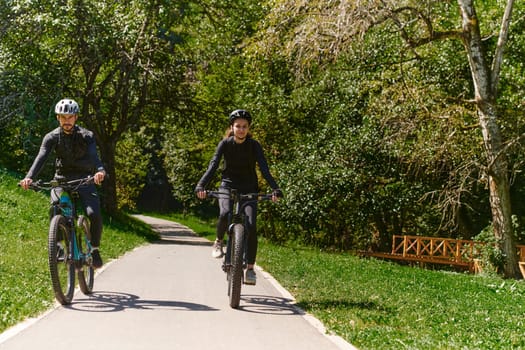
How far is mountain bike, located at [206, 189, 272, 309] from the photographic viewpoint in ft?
24.6

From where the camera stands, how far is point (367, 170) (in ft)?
82.7

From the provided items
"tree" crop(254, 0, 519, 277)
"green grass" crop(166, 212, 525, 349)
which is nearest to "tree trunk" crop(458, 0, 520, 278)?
"tree" crop(254, 0, 519, 277)

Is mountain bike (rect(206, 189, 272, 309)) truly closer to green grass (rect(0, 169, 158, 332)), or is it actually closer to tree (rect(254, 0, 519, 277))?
green grass (rect(0, 169, 158, 332))

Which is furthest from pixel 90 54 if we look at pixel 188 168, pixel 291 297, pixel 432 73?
pixel 188 168

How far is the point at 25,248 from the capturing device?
1216cm

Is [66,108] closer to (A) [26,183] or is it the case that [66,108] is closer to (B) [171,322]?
(A) [26,183]

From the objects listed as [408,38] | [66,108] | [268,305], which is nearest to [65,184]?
[66,108]

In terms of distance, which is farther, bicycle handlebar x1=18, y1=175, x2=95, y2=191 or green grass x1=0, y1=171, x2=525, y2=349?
bicycle handlebar x1=18, y1=175, x2=95, y2=191

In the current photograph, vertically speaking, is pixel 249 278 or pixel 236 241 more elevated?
pixel 236 241

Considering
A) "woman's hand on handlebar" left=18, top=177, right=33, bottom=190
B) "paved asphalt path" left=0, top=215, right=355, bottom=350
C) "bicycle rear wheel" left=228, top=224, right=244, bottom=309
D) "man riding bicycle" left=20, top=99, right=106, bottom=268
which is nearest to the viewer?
"paved asphalt path" left=0, top=215, right=355, bottom=350

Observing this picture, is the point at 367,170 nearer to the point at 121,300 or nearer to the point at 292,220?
the point at 292,220

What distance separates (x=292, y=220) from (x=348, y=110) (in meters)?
4.72

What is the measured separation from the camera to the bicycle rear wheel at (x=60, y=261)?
7012 millimetres

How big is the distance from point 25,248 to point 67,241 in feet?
16.8
